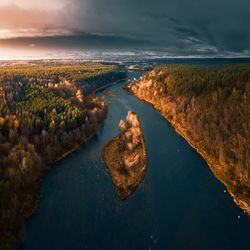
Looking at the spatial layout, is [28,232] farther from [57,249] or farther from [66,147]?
[66,147]

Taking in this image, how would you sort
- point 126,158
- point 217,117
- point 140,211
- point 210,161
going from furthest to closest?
point 217,117 < point 210,161 < point 126,158 < point 140,211

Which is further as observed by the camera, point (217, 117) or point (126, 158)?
point (217, 117)

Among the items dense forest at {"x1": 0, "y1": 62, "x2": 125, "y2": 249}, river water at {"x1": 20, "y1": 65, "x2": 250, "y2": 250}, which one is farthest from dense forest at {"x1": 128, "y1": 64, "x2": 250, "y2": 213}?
dense forest at {"x1": 0, "y1": 62, "x2": 125, "y2": 249}

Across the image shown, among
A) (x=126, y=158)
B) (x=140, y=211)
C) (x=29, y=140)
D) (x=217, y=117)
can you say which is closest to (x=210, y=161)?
(x=217, y=117)

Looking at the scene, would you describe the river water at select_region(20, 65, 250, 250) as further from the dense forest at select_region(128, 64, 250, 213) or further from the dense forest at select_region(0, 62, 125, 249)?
the dense forest at select_region(128, 64, 250, 213)

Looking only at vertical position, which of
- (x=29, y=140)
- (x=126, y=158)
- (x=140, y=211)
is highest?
(x=29, y=140)

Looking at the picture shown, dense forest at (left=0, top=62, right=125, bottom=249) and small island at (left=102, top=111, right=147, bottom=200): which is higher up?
dense forest at (left=0, top=62, right=125, bottom=249)

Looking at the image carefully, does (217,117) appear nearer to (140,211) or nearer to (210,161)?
(210,161)

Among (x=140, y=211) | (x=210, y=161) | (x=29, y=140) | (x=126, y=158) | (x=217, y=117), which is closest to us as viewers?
(x=140, y=211)
